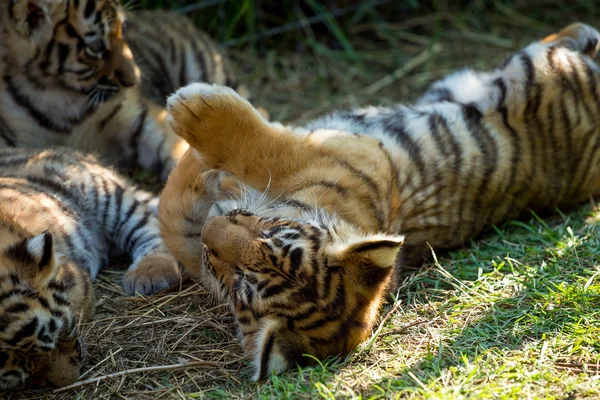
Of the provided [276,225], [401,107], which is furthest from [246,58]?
[276,225]

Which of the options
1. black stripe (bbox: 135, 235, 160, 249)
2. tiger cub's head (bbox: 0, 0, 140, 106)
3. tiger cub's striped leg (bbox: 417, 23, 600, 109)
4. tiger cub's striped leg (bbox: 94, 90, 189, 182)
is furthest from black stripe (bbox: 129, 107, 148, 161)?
tiger cub's striped leg (bbox: 417, 23, 600, 109)

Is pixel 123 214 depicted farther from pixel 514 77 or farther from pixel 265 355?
pixel 514 77

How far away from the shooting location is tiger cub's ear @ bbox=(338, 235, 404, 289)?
243 cm

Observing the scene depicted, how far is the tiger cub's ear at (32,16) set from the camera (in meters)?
3.57

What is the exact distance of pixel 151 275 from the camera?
3139mm

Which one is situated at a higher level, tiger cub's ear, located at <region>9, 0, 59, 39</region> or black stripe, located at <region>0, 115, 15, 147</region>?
tiger cub's ear, located at <region>9, 0, 59, 39</region>

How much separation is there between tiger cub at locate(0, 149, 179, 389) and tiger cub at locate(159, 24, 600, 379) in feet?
1.29

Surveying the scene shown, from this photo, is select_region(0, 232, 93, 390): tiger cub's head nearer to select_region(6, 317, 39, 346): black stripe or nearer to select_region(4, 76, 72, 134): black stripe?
select_region(6, 317, 39, 346): black stripe

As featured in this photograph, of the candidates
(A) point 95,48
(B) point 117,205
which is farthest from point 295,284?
(A) point 95,48

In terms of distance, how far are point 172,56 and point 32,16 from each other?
3.66 feet

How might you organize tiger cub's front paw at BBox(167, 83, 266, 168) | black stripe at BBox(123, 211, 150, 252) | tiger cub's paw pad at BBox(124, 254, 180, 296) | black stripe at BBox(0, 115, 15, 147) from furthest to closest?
black stripe at BBox(0, 115, 15, 147) → black stripe at BBox(123, 211, 150, 252) → tiger cub's paw pad at BBox(124, 254, 180, 296) → tiger cub's front paw at BBox(167, 83, 266, 168)

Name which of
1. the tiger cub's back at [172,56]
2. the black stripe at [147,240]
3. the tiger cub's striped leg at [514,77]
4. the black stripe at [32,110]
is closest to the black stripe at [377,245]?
the black stripe at [147,240]

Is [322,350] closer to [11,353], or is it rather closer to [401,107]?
[11,353]

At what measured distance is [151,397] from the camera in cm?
249
